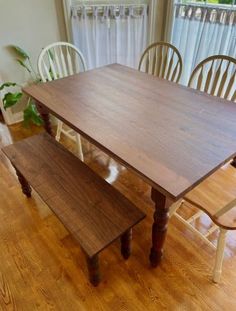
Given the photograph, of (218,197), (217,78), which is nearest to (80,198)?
(218,197)

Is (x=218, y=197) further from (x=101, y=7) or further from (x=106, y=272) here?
(x=101, y=7)

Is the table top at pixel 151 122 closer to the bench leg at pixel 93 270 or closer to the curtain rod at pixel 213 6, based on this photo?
the bench leg at pixel 93 270

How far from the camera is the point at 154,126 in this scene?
44.7 inches

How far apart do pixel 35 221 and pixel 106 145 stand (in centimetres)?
92

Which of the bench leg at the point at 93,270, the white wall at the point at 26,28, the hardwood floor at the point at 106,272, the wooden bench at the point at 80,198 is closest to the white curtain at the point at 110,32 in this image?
the white wall at the point at 26,28

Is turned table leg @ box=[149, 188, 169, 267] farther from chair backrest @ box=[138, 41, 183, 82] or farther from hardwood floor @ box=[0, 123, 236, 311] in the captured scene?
chair backrest @ box=[138, 41, 183, 82]

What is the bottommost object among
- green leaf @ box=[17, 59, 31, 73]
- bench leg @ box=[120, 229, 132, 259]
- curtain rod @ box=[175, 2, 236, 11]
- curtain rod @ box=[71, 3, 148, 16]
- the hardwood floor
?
the hardwood floor

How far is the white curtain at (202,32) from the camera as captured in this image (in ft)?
6.66

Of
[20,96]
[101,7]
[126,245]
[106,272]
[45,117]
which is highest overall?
[101,7]

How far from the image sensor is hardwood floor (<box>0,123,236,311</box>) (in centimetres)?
120

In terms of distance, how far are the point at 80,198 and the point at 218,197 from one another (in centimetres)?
70

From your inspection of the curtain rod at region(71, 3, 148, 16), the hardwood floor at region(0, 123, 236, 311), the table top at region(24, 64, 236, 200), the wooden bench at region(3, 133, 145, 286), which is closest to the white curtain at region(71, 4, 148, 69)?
the curtain rod at region(71, 3, 148, 16)

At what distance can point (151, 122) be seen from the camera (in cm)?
117

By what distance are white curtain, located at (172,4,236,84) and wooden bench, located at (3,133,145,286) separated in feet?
5.65
